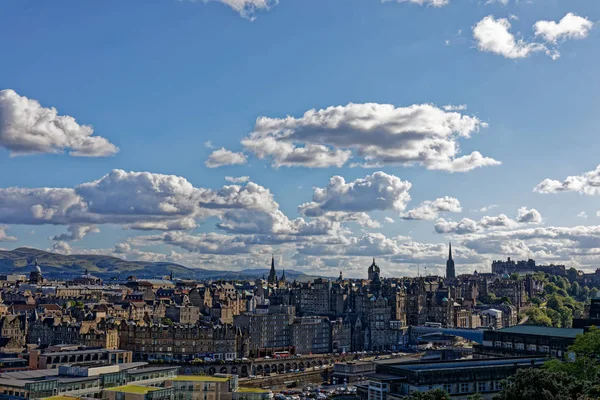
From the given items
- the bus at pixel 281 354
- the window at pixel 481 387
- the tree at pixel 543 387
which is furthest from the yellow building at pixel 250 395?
the bus at pixel 281 354

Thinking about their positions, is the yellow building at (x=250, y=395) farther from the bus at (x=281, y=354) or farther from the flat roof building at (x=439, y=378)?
the bus at (x=281, y=354)

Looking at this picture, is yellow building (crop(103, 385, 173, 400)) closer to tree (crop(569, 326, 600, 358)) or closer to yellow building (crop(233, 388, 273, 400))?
yellow building (crop(233, 388, 273, 400))

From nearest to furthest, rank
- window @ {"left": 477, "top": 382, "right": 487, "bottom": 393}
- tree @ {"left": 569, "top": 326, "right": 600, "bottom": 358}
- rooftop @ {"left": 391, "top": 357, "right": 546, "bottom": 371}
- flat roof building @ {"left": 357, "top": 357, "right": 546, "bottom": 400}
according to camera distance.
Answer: tree @ {"left": 569, "top": 326, "right": 600, "bottom": 358}
flat roof building @ {"left": 357, "top": 357, "right": 546, "bottom": 400}
rooftop @ {"left": 391, "top": 357, "right": 546, "bottom": 371}
window @ {"left": 477, "top": 382, "right": 487, "bottom": 393}

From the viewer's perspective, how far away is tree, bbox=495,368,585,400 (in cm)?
5244

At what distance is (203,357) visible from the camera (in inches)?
5330

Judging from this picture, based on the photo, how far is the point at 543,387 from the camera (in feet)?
174

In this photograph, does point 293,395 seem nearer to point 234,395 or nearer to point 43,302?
point 234,395

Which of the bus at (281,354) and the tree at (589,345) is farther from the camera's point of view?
the bus at (281,354)

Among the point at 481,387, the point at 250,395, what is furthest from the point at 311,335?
the point at 250,395

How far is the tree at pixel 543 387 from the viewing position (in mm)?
52444

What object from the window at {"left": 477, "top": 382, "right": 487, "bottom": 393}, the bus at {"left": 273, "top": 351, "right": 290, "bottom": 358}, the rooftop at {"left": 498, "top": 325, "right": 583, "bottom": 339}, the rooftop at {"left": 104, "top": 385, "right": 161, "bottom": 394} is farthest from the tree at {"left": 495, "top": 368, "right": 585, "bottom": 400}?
the bus at {"left": 273, "top": 351, "right": 290, "bottom": 358}

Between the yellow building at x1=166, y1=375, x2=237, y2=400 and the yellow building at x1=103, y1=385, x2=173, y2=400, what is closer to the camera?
the yellow building at x1=103, y1=385, x2=173, y2=400

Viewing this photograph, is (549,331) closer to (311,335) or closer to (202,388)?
(202,388)

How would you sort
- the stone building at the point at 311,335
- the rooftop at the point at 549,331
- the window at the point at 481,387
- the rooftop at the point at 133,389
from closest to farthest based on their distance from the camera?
1. the rooftop at the point at 133,389
2. the window at the point at 481,387
3. the rooftop at the point at 549,331
4. the stone building at the point at 311,335
